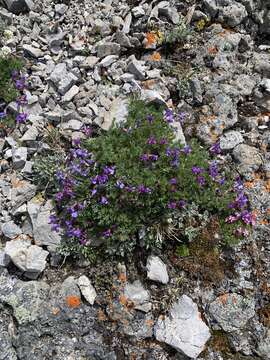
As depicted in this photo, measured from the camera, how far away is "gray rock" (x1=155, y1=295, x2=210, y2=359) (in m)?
5.54

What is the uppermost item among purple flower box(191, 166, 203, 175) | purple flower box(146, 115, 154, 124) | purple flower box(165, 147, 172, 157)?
purple flower box(146, 115, 154, 124)

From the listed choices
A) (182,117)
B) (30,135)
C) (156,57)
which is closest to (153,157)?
(182,117)

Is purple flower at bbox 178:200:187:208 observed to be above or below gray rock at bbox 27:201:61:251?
above

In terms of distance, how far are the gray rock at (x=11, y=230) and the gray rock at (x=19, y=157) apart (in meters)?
0.90

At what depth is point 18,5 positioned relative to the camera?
26.2 ft

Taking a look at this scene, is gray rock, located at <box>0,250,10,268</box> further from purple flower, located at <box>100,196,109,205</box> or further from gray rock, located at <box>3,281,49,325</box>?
purple flower, located at <box>100,196,109,205</box>

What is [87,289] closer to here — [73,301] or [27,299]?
[73,301]

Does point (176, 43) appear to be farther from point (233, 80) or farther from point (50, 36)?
point (50, 36)

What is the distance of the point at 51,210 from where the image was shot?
6215mm

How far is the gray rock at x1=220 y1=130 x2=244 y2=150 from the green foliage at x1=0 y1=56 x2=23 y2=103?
3.29 m

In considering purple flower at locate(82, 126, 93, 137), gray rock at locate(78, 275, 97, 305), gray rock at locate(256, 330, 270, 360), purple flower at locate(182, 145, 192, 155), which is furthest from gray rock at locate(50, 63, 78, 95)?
gray rock at locate(256, 330, 270, 360)

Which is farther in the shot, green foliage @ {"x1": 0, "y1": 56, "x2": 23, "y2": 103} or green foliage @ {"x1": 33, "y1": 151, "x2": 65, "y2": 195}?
green foliage @ {"x1": 0, "y1": 56, "x2": 23, "y2": 103}

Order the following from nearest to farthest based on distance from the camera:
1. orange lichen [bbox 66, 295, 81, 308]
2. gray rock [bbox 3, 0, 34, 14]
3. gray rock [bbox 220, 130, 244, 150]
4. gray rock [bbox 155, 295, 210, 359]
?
gray rock [bbox 155, 295, 210, 359] < orange lichen [bbox 66, 295, 81, 308] < gray rock [bbox 220, 130, 244, 150] < gray rock [bbox 3, 0, 34, 14]

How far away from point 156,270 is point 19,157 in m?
2.55
